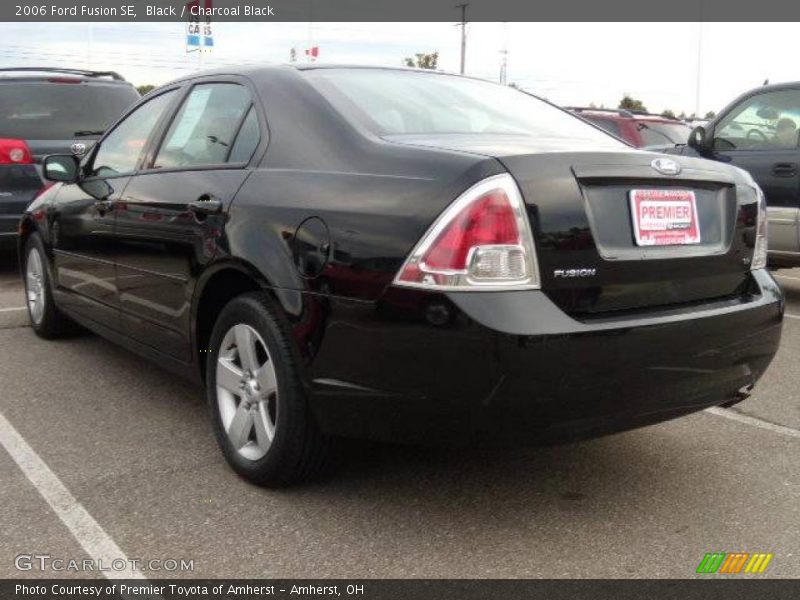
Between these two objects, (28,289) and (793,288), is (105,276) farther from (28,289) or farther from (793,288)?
(793,288)

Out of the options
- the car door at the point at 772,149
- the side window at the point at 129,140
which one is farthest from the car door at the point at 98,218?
the car door at the point at 772,149

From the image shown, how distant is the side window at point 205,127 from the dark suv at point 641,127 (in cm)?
742

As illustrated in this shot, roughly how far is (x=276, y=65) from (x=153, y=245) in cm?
91

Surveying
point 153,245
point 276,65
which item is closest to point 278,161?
point 276,65

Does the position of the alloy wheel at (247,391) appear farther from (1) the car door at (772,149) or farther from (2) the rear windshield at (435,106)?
(1) the car door at (772,149)

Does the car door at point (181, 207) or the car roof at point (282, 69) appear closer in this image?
the car door at point (181, 207)

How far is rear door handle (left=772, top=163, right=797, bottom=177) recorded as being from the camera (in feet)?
21.8

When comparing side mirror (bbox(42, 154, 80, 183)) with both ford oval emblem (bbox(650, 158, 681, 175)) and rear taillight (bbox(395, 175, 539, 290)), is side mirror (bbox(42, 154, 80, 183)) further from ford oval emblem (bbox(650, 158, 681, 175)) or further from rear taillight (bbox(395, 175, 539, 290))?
ford oval emblem (bbox(650, 158, 681, 175))

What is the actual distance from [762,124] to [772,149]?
33cm

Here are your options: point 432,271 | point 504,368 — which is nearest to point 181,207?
point 432,271

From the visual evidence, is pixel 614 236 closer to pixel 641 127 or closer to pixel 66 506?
pixel 66 506

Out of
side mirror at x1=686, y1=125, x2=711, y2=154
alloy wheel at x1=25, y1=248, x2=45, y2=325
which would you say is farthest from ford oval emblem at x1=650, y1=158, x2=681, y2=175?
side mirror at x1=686, y1=125, x2=711, y2=154

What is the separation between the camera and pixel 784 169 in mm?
6680

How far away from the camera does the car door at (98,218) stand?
166 inches
